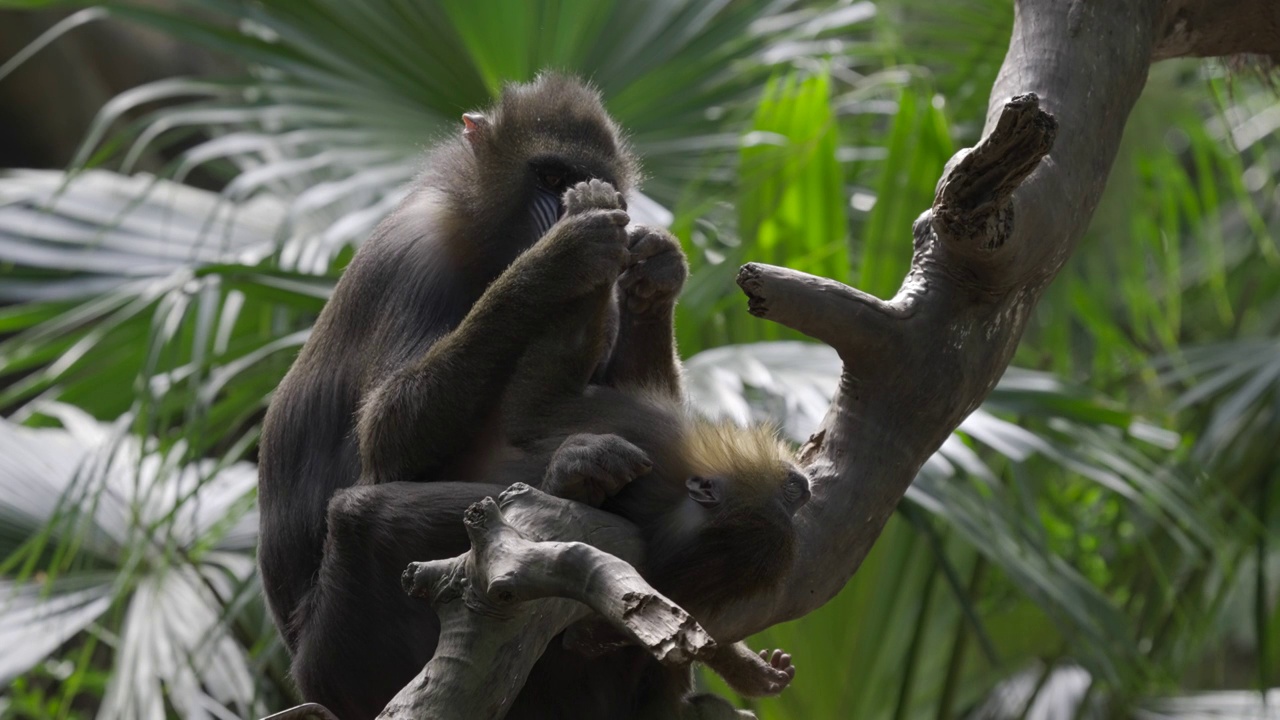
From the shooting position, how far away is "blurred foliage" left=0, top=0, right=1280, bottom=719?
323 cm

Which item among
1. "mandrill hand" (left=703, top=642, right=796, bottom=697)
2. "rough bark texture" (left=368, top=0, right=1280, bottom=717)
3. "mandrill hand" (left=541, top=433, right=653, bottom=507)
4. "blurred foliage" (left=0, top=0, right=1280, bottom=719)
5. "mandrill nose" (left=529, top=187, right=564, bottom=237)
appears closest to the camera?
"rough bark texture" (left=368, top=0, right=1280, bottom=717)

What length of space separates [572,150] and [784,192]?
1.14 metres

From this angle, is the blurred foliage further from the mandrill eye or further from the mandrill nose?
the mandrill eye

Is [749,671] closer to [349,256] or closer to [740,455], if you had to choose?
[740,455]

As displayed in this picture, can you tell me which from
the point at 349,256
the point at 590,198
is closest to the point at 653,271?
the point at 590,198

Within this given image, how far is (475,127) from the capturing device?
2701 millimetres

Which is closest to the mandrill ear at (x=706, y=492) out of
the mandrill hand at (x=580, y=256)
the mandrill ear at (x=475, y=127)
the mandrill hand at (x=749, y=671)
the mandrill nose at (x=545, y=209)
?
the mandrill hand at (x=749, y=671)

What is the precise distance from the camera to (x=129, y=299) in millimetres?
3514

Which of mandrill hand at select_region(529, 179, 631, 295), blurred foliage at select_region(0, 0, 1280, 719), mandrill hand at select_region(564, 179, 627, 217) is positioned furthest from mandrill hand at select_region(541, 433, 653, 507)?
blurred foliage at select_region(0, 0, 1280, 719)

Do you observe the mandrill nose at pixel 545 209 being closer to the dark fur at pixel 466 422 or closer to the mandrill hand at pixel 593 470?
the dark fur at pixel 466 422

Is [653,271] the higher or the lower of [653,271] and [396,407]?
the higher

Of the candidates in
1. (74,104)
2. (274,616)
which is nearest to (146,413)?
(274,616)

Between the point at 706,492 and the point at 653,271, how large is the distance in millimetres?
636

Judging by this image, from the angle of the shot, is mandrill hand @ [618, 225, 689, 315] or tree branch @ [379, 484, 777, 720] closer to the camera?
tree branch @ [379, 484, 777, 720]
